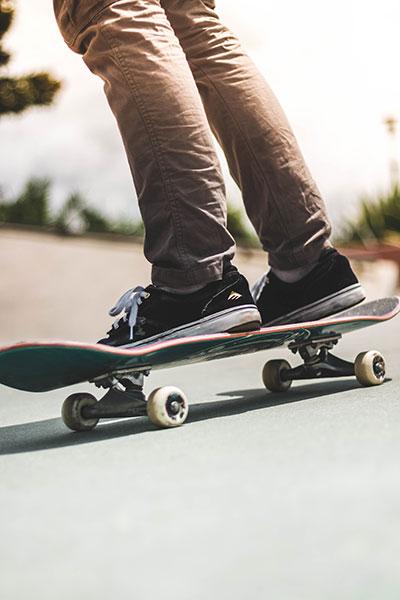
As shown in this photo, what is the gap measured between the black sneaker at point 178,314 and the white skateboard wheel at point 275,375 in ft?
1.70

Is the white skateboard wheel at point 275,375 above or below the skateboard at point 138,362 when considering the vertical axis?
below

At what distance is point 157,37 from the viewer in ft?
5.81

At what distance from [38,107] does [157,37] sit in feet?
24.3

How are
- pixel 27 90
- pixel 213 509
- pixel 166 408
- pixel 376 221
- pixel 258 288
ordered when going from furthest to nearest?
pixel 376 221
pixel 27 90
pixel 258 288
pixel 166 408
pixel 213 509

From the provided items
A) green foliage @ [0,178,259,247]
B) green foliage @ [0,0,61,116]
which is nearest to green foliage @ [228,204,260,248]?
green foliage @ [0,178,259,247]

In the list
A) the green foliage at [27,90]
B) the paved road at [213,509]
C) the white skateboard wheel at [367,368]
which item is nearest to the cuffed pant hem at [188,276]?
the paved road at [213,509]

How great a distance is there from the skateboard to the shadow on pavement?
49mm

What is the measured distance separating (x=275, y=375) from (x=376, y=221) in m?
10.1

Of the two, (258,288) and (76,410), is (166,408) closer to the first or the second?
(76,410)

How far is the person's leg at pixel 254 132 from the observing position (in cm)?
206

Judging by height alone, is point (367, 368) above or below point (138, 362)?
below

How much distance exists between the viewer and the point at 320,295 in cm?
210

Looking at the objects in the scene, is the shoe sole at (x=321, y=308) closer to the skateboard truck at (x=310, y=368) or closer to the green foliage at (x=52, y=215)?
the skateboard truck at (x=310, y=368)

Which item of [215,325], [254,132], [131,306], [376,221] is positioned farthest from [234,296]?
[376,221]
